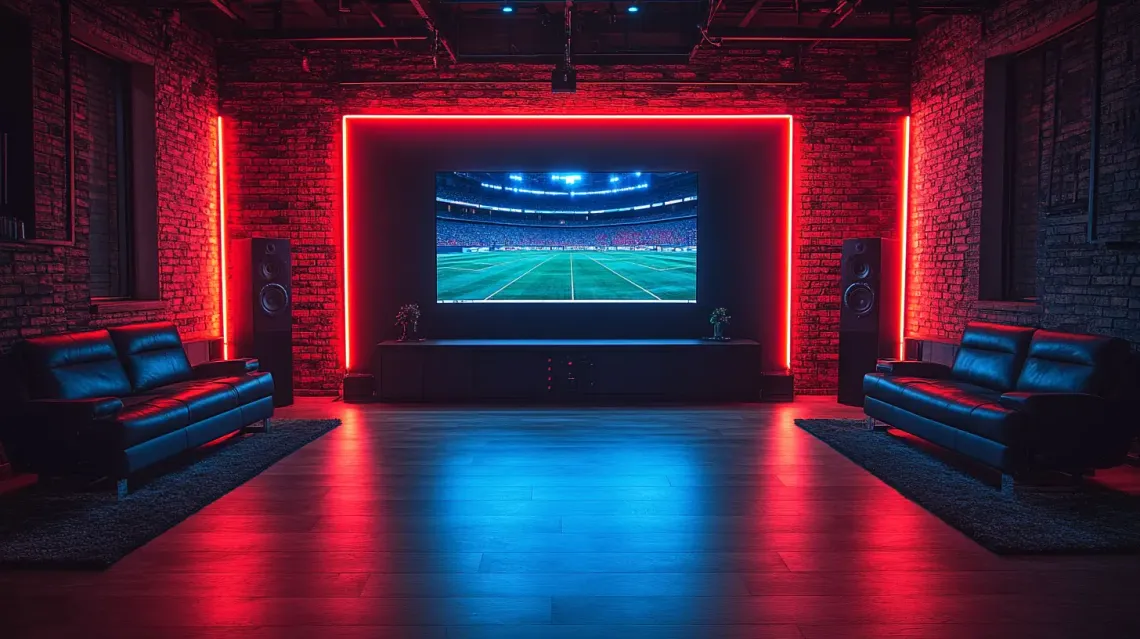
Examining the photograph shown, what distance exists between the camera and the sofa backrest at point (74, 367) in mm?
4168

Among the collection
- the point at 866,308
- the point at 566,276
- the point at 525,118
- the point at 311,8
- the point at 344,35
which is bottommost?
the point at 866,308

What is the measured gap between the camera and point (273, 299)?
21.6 feet

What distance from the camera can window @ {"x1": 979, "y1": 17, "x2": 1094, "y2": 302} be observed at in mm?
5262

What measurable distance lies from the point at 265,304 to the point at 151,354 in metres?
1.42

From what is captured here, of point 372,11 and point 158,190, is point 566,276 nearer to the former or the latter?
point 372,11

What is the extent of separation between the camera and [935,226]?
6832 millimetres

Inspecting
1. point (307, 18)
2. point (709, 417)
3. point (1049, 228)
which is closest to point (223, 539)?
point (709, 417)

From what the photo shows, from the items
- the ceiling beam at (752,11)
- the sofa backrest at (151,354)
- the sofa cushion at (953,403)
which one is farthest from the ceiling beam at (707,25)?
the sofa backrest at (151,354)

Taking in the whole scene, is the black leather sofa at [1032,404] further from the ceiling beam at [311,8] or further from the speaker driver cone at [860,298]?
the ceiling beam at [311,8]

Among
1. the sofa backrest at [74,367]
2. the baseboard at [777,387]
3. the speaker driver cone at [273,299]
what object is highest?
the speaker driver cone at [273,299]

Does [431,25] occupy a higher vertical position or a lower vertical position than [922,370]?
higher

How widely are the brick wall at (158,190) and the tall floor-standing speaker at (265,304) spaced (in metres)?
0.55

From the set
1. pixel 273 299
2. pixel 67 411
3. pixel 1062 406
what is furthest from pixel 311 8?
pixel 1062 406

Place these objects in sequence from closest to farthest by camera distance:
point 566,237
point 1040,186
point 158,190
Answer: point 1040,186 < point 158,190 < point 566,237
